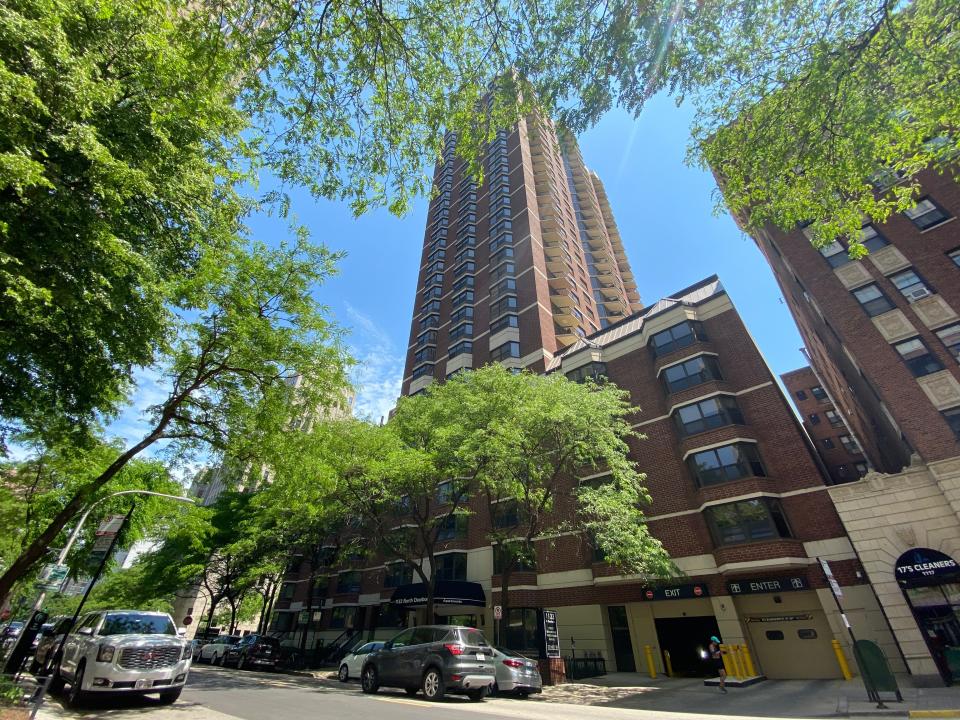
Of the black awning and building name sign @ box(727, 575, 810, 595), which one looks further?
the black awning

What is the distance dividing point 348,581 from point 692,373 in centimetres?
3127

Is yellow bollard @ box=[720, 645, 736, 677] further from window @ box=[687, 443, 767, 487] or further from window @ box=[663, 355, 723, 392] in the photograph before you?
window @ box=[663, 355, 723, 392]

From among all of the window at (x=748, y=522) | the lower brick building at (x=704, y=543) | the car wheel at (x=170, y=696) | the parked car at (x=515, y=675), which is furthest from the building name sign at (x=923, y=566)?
the car wheel at (x=170, y=696)

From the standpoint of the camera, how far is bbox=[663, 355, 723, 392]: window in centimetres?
2295

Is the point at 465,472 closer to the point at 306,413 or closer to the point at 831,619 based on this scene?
the point at 306,413

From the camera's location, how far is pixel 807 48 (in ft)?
25.3

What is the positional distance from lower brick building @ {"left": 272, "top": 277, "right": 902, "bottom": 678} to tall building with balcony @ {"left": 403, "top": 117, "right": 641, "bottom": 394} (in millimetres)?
10521

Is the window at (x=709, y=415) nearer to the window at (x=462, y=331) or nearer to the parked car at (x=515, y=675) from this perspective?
the parked car at (x=515, y=675)

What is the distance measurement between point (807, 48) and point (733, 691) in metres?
17.5

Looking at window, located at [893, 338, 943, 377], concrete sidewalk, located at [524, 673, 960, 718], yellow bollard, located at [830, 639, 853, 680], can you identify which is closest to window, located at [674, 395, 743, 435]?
window, located at [893, 338, 943, 377]

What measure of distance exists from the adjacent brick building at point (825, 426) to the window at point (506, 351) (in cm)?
2786

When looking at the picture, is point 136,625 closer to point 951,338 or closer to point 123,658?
point 123,658

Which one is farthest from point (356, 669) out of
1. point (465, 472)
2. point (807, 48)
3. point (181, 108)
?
point (807, 48)

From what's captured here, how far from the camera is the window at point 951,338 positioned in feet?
58.2
